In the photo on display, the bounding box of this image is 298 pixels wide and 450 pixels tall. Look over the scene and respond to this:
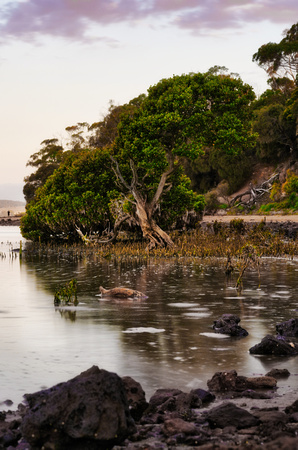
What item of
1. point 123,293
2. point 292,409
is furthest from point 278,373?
point 123,293

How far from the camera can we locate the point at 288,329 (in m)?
12.9

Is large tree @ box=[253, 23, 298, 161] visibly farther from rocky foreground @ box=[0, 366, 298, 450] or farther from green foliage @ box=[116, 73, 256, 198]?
rocky foreground @ box=[0, 366, 298, 450]

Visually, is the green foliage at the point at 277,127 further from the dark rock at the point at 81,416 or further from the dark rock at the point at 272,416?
the dark rock at the point at 81,416

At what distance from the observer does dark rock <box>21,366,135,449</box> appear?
595cm

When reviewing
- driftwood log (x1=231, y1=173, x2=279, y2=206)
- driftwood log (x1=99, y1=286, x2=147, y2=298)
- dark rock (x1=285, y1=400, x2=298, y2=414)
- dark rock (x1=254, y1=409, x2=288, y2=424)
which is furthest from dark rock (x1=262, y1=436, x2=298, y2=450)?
driftwood log (x1=231, y1=173, x2=279, y2=206)

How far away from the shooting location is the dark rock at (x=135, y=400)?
285 inches

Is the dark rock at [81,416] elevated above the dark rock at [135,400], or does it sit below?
above

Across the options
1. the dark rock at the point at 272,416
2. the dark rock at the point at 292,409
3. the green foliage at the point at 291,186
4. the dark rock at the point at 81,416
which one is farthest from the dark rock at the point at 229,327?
the green foliage at the point at 291,186

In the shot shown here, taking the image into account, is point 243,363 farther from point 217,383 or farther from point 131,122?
point 131,122

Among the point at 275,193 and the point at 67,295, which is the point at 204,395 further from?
the point at 275,193

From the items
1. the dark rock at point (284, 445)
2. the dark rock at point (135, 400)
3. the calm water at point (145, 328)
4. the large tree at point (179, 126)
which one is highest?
the large tree at point (179, 126)

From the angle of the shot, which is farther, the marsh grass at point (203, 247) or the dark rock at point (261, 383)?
the marsh grass at point (203, 247)

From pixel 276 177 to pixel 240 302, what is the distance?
55024 mm

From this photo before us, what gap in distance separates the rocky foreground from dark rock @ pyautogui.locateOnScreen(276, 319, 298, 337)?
4.81m
